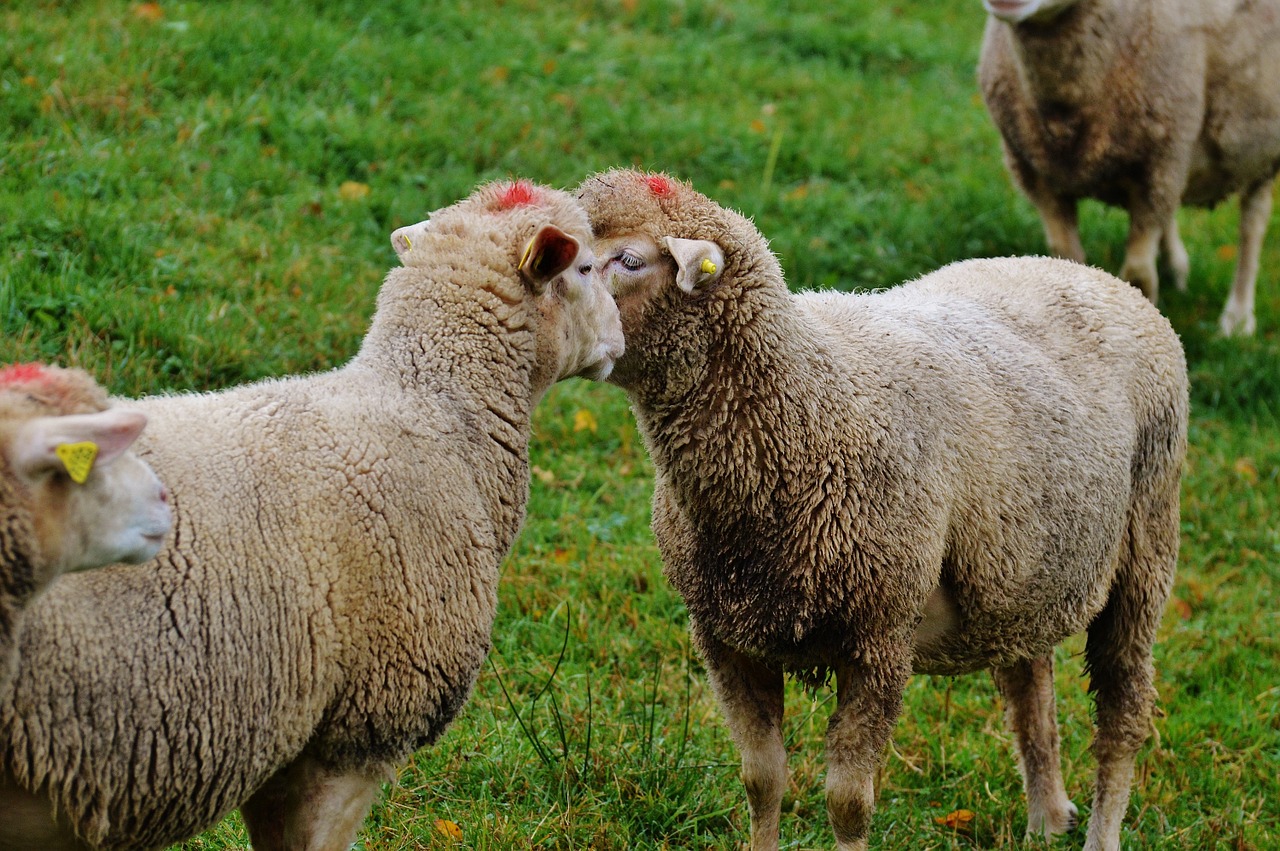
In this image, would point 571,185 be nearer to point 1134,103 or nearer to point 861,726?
point 1134,103

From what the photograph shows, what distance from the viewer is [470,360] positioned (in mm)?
3031

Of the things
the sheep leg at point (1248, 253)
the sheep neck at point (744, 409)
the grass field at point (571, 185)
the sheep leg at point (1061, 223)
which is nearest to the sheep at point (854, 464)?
the sheep neck at point (744, 409)

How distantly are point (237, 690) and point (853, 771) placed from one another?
1.61 metres

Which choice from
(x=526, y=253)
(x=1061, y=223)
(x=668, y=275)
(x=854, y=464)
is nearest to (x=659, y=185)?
(x=668, y=275)

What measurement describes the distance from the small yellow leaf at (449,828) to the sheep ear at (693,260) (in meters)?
1.61

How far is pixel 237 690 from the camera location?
2535mm

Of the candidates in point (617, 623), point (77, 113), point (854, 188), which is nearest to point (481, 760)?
point (617, 623)

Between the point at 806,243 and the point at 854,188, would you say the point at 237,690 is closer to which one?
the point at 806,243

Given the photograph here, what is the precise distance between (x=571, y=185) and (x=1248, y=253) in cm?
418

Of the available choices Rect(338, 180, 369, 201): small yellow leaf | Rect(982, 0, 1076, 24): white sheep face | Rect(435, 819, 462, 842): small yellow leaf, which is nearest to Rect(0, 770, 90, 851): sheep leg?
Rect(435, 819, 462, 842): small yellow leaf

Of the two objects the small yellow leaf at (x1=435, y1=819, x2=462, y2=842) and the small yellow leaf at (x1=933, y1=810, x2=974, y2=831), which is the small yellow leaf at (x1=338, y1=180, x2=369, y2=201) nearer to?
the small yellow leaf at (x1=435, y1=819, x2=462, y2=842)

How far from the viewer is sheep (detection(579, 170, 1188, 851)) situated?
328cm

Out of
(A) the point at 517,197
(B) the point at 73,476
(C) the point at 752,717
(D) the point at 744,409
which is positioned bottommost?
(C) the point at 752,717

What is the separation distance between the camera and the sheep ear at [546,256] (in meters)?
2.96
